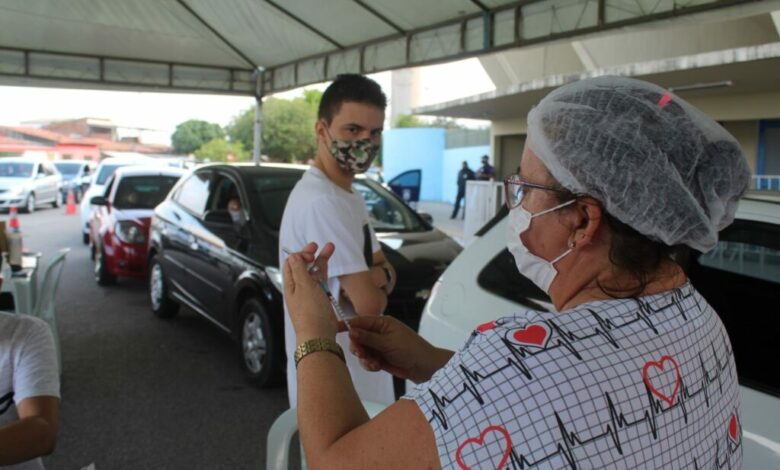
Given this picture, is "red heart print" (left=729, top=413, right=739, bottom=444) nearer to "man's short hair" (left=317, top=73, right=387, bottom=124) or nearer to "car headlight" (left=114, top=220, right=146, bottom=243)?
"man's short hair" (left=317, top=73, right=387, bottom=124)

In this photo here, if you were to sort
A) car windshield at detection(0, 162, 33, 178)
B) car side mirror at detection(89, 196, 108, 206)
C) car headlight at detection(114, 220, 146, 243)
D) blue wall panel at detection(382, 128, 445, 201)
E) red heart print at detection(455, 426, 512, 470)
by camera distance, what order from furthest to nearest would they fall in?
blue wall panel at detection(382, 128, 445, 201) → car windshield at detection(0, 162, 33, 178) → car side mirror at detection(89, 196, 108, 206) → car headlight at detection(114, 220, 146, 243) → red heart print at detection(455, 426, 512, 470)

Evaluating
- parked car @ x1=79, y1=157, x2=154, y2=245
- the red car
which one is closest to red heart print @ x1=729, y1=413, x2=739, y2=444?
the red car

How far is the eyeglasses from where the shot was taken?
1.04 metres

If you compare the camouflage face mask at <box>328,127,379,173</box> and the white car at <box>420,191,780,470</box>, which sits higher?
the camouflage face mask at <box>328,127,379,173</box>

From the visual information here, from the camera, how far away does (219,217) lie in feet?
17.2

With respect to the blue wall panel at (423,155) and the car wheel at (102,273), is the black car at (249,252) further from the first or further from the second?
the blue wall panel at (423,155)

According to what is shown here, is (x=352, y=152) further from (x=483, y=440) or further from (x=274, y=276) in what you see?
(x=274, y=276)

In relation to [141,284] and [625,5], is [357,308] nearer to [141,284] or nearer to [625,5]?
[625,5]

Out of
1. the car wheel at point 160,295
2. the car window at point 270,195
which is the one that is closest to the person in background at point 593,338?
the car window at point 270,195

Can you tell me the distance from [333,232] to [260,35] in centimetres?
803

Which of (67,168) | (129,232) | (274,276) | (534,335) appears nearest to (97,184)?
(129,232)

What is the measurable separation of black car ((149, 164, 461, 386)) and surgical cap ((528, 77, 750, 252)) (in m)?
3.47

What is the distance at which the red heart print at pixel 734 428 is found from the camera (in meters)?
1.07

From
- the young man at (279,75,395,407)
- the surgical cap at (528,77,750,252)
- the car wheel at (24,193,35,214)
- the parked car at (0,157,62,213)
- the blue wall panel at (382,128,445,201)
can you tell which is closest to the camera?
the surgical cap at (528,77,750,252)
